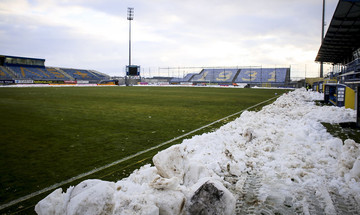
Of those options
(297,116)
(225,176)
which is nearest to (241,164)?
(225,176)

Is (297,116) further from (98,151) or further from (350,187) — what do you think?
(98,151)

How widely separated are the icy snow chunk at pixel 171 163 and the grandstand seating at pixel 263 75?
57.6 meters

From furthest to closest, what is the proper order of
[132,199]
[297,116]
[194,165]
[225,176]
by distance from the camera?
[297,116] < [225,176] < [194,165] < [132,199]

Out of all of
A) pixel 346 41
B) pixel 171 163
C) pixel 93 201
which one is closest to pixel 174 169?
pixel 171 163

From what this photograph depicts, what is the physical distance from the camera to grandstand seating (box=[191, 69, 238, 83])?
62312 millimetres

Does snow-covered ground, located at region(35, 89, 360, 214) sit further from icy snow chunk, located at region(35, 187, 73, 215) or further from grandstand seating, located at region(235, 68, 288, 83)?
grandstand seating, located at region(235, 68, 288, 83)

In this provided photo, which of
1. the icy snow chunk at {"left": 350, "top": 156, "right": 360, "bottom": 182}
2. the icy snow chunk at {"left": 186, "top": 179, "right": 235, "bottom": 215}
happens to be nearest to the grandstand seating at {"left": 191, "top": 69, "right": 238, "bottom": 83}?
the icy snow chunk at {"left": 350, "top": 156, "right": 360, "bottom": 182}

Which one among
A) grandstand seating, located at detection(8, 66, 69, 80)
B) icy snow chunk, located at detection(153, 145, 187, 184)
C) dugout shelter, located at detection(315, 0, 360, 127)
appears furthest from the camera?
grandstand seating, located at detection(8, 66, 69, 80)

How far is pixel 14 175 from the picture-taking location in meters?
3.56

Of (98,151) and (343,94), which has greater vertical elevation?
(343,94)

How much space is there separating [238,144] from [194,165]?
5.81ft

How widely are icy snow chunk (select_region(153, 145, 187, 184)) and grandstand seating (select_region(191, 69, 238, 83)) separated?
59418mm

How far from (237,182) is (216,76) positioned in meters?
62.9

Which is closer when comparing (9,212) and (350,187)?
(9,212)
